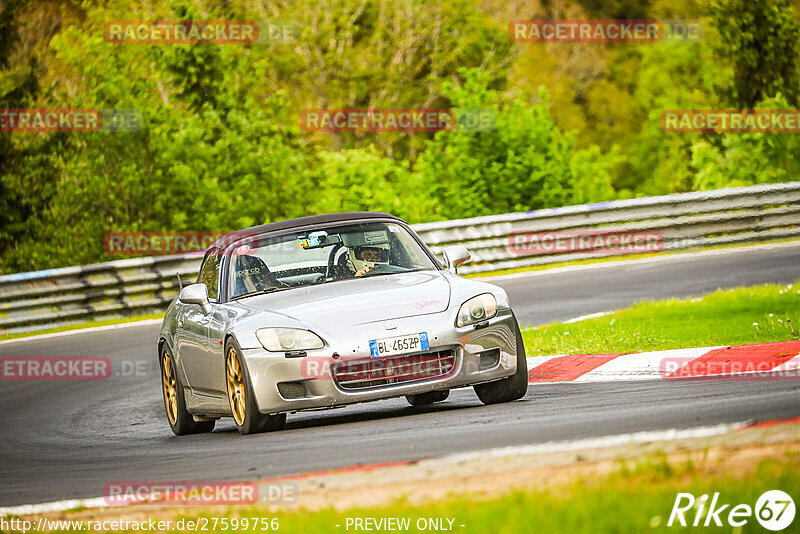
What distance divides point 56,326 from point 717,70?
39.5 m

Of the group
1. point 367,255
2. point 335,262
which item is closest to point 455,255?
point 367,255

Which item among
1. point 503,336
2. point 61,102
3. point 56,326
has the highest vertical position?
point 61,102

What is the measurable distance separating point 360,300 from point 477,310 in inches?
29.9

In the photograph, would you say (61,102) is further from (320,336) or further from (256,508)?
(256,508)

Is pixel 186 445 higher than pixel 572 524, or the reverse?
pixel 572 524

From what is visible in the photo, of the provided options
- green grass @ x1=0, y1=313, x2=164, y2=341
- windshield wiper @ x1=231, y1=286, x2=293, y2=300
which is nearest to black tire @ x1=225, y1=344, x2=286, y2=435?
windshield wiper @ x1=231, y1=286, x2=293, y2=300

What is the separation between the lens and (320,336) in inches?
319

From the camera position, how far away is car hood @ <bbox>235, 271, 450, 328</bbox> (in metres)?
8.22

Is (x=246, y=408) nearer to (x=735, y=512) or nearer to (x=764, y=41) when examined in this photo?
(x=735, y=512)

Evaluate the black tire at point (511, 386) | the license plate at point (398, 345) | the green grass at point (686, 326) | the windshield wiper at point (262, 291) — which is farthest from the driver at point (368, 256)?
the green grass at point (686, 326)

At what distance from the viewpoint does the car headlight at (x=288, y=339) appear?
26.7 feet

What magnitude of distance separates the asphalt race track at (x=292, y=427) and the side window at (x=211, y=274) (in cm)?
102

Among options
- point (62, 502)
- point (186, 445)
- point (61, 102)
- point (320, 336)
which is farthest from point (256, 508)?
point (61, 102)

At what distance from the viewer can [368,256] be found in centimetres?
954
